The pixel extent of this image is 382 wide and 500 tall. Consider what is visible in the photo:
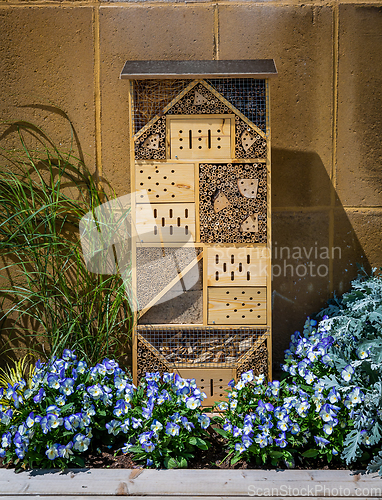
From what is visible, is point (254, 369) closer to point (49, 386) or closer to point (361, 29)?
point (49, 386)

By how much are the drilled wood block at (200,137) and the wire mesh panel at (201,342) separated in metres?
1.17

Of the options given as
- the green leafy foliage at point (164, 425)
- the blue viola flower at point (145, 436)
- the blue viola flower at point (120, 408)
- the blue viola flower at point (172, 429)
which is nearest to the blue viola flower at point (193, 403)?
the green leafy foliage at point (164, 425)

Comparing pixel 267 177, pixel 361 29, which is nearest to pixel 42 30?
pixel 267 177

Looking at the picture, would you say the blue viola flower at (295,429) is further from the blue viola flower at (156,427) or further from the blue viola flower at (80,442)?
the blue viola flower at (80,442)

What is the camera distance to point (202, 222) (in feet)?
8.11

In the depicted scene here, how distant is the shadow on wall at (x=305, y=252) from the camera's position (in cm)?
293

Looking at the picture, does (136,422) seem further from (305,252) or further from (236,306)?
(305,252)

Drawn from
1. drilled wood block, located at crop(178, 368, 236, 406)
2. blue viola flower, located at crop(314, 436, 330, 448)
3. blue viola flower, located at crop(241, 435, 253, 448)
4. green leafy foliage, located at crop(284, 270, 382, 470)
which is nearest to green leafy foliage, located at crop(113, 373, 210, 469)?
blue viola flower, located at crop(241, 435, 253, 448)

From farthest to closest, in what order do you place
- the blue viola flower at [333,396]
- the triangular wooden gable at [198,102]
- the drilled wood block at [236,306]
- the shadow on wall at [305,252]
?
the shadow on wall at [305,252] → the drilled wood block at [236,306] → the triangular wooden gable at [198,102] → the blue viola flower at [333,396]

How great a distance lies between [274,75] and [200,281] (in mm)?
1406

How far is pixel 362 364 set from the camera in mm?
2049

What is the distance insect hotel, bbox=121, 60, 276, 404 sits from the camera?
2412 mm

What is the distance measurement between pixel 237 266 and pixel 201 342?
1.89 ft

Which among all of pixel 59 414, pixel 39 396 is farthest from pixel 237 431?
→ pixel 39 396
